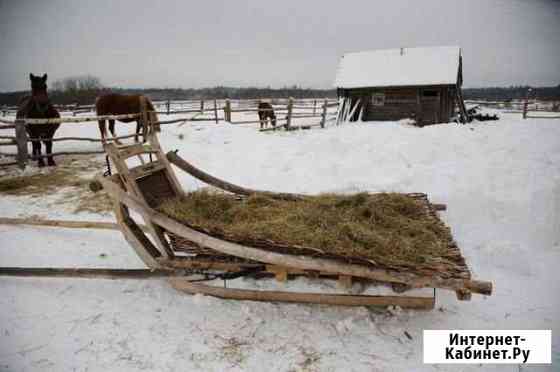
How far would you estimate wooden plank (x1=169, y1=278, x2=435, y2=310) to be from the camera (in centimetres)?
285

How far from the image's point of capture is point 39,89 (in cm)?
845

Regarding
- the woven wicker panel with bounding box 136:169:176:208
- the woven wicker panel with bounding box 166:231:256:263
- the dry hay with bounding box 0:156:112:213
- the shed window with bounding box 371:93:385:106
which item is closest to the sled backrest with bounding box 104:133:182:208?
the woven wicker panel with bounding box 136:169:176:208

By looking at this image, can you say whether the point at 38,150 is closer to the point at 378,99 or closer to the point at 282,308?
the point at 282,308

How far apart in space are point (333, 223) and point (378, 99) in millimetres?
15989

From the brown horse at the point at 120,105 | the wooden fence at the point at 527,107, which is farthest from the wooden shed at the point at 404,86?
the brown horse at the point at 120,105

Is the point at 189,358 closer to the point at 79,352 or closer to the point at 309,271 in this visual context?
the point at 79,352

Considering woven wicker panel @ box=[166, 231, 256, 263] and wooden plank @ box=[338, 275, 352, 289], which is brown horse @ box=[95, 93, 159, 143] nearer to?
woven wicker panel @ box=[166, 231, 256, 263]

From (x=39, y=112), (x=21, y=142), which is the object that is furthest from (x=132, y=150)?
(x=39, y=112)

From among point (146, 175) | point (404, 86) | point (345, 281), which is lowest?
point (345, 281)

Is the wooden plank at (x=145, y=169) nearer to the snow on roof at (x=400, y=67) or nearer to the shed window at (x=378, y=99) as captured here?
the snow on roof at (x=400, y=67)

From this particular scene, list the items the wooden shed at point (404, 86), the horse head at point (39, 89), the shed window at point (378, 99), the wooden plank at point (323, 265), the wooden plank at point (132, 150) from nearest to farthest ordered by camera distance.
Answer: the wooden plank at point (323, 265), the wooden plank at point (132, 150), the horse head at point (39, 89), the wooden shed at point (404, 86), the shed window at point (378, 99)

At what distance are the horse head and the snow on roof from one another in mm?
13208

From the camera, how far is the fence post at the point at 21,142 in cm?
819

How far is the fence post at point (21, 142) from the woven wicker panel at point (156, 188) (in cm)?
664
